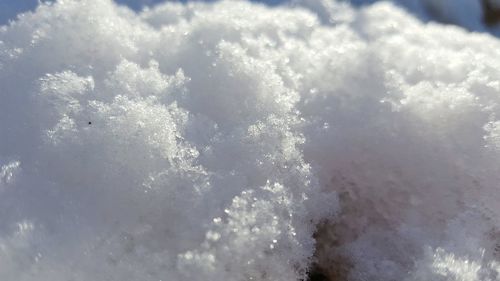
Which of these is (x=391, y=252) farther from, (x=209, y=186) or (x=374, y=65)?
(x=374, y=65)

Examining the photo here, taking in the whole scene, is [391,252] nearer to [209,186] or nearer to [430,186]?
[430,186]

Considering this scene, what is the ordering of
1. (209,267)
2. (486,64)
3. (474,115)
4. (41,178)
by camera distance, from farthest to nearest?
1. (486,64)
2. (474,115)
3. (41,178)
4. (209,267)

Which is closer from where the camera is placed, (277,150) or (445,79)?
(277,150)

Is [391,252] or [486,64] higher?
[486,64]

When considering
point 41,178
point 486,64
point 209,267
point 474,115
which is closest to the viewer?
point 209,267

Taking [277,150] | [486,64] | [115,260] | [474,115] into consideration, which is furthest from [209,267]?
[486,64]

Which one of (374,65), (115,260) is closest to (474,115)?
(374,65)
